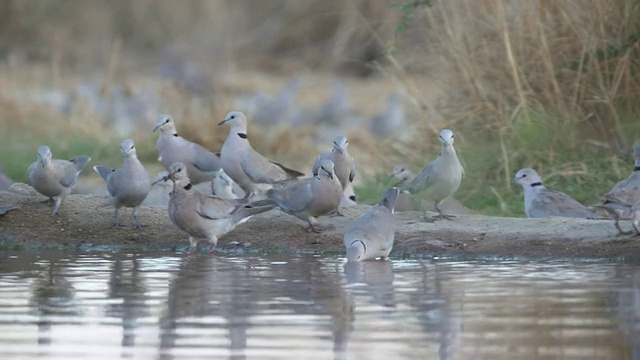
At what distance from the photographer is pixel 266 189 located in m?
10.6

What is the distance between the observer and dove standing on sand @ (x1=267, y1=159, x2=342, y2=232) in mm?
9508

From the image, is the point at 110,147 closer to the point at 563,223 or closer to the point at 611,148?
the point at 611,148

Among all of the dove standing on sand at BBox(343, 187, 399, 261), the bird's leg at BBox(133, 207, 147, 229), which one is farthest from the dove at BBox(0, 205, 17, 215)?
the dove standing on sand at BBox(343, 187, 399, 261)

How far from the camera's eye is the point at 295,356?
17.8 ft

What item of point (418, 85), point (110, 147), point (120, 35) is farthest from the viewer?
point (120, 35)

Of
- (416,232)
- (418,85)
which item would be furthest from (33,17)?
(416,232)

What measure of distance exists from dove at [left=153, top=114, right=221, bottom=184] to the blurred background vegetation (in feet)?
8.01

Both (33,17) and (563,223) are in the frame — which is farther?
(33,17)

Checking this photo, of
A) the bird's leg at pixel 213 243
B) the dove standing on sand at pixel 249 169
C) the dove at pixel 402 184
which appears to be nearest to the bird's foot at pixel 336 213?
the dove standing on sand at pixel 249 169

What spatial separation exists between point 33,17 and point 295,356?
62.7ft

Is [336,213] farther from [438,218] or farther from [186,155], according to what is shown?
[186,155]

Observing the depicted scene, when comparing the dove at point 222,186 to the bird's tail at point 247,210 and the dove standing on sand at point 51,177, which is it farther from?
the bird's tail at point 247,210

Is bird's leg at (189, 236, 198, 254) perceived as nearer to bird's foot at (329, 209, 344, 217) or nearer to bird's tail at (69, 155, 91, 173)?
bird's foot at (329, 209, 344, 217)

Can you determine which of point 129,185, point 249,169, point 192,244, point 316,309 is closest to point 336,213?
point 249,169
